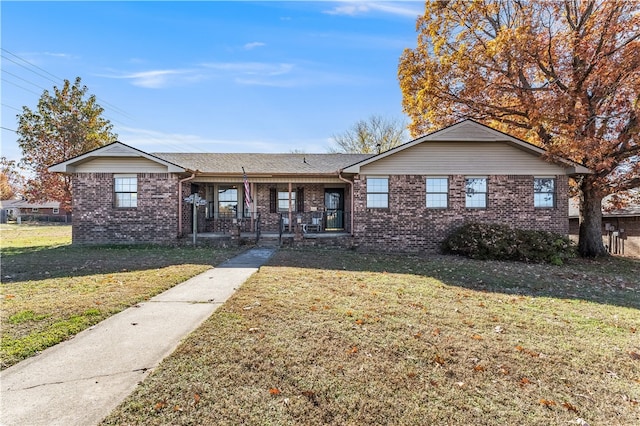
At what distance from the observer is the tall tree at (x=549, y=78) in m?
11.6

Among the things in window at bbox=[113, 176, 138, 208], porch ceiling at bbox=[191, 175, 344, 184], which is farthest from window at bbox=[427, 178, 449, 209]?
window at bbox=[113, 176, 138, 208]

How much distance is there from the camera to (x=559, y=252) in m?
11.3

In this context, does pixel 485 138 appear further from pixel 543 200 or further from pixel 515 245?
pixel 515 245

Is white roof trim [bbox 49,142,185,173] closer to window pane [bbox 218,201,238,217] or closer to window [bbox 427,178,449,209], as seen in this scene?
window pane [bbox 218,201,238,217]

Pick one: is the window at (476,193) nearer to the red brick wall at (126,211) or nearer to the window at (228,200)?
the window at (228,200)

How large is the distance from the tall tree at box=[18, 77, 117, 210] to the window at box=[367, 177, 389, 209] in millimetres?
23876

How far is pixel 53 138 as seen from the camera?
26.2 metres

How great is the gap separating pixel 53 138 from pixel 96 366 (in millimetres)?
30222

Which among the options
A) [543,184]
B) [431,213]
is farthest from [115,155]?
[543,184]

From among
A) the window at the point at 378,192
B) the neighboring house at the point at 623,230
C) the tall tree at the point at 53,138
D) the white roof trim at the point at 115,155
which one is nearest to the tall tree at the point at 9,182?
the tall tree at the point at 53,138

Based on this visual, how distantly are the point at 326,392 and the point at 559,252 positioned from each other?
37.9 ft

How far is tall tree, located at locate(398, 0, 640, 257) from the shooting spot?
38.0ft

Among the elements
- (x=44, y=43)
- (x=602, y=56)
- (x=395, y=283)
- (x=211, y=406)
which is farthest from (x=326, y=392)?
(x=44, y=43)

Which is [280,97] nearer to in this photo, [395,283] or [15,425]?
[395,283]
